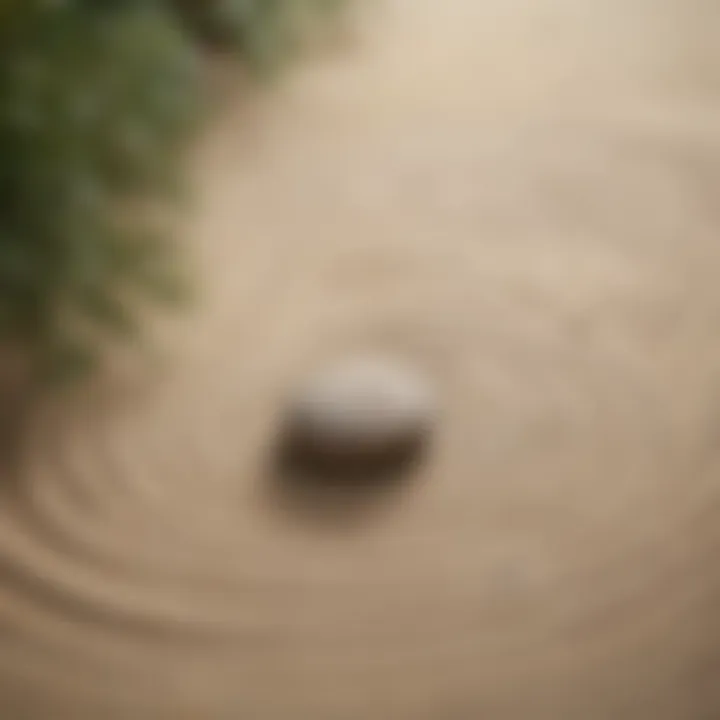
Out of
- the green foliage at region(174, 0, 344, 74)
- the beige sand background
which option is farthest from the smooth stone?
the green foliage at region(174, 0, 344, 74)

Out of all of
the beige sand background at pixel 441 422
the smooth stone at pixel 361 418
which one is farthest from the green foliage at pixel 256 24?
the smooth stone at pixel 361 418

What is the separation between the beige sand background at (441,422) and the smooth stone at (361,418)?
15 millimetres

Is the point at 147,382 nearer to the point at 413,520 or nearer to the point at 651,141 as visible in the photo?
the point at 413,520

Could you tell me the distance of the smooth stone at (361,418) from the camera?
59 centimetres

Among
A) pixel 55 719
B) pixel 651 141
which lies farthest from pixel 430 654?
pixel 651 141

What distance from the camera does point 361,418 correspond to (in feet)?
1.93

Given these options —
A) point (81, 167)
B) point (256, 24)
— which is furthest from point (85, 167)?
point (256, 24)

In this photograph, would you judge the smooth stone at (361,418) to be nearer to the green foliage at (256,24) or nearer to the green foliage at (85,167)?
the green foliage at (85,167)

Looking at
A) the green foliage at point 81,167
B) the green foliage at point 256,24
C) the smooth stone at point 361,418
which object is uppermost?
the green foliage at point 256,24

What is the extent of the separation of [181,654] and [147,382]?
139mm

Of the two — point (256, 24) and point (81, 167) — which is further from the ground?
point (256, 24)

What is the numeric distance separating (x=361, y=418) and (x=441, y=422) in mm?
42

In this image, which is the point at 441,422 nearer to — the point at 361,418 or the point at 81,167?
the point at 361,418

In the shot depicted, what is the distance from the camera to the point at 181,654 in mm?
556
